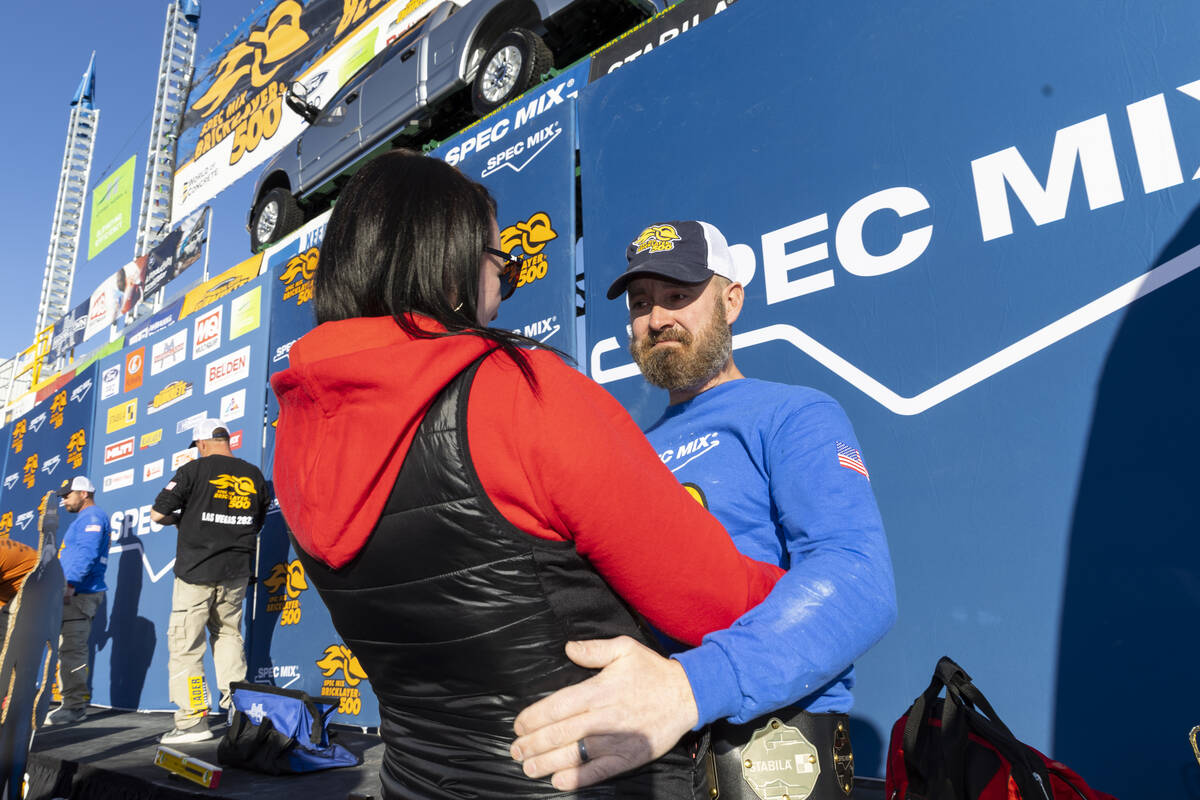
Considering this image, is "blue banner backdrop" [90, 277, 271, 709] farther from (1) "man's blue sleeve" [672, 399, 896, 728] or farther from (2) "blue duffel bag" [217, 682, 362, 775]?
(1) "man's blue sleeve" [672, 399, 896, 728]

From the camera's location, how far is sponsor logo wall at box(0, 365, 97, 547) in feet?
24.8

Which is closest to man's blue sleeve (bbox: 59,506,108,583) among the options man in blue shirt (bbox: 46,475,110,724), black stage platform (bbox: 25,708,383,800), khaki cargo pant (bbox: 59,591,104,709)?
man in blue shirt (bbox: 46,475,110,724)

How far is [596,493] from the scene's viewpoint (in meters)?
0.64

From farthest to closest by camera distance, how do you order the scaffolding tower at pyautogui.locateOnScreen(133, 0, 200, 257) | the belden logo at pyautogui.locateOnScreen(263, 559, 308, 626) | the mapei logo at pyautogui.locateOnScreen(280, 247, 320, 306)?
the scaffolding tower at pyautogui.locateOnScreen(133, 0, 200, 257) → the mapei logo at pyautogui.locateOnScreen(280, 247, 320, 306) → the belden logo at pyautogui.locateOnScreen(263, 559, 308, 626)

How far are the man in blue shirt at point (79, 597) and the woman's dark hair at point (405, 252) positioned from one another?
5833mm

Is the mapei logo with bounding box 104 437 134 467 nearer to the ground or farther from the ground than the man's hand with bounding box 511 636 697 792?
farther from the ground

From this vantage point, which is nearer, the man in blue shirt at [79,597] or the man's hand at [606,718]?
the man's hand at [606,718]

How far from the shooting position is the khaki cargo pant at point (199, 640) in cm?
368

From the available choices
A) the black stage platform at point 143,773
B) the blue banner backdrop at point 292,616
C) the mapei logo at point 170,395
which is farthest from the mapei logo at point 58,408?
the black stage platform at point 143,773

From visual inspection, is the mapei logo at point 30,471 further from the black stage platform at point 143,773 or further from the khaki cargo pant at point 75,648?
the black stage platform at point 143,773

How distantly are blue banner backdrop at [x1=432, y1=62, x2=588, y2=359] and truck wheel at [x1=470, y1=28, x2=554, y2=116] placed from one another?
0.76 m

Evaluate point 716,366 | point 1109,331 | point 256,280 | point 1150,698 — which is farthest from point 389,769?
point 256,280

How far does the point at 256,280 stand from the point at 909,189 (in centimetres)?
496

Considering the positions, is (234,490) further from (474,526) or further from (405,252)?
(474,526)
